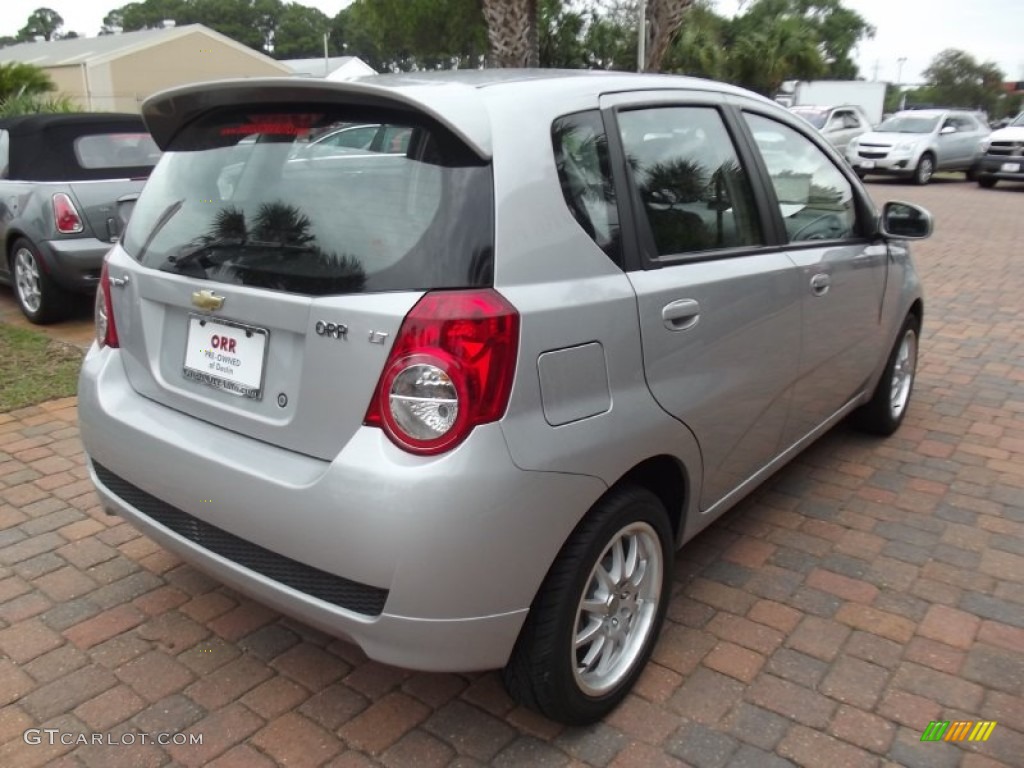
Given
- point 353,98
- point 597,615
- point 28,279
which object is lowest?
point 28,279

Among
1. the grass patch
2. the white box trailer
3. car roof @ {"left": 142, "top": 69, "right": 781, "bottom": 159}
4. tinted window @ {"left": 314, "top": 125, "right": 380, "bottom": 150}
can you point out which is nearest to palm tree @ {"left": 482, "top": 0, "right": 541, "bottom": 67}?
the grass patch

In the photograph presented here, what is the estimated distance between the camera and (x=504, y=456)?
1.96 meters

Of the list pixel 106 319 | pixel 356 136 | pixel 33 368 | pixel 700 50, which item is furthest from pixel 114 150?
pixel 700 50

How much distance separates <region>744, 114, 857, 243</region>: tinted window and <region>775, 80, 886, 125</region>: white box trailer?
103 ft

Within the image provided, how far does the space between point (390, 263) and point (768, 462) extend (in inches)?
74.6

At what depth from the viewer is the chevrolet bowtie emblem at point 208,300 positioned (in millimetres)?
2272

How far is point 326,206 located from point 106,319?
3.28ft

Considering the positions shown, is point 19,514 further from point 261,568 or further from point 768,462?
point 768,462

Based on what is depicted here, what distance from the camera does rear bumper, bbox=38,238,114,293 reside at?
6.34 meters

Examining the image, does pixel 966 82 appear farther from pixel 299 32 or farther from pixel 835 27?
pixel 299 32

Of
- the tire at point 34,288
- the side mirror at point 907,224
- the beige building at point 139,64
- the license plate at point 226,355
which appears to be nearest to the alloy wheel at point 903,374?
the side mirror at point 907,224

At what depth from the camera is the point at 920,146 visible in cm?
2036

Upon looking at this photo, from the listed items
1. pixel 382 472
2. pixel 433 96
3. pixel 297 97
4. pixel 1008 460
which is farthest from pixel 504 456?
pixel 1008 460

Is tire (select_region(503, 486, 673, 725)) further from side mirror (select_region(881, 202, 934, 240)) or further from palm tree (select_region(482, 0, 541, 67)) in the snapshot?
palm tree (select_region(482, 0, 541, 67))
